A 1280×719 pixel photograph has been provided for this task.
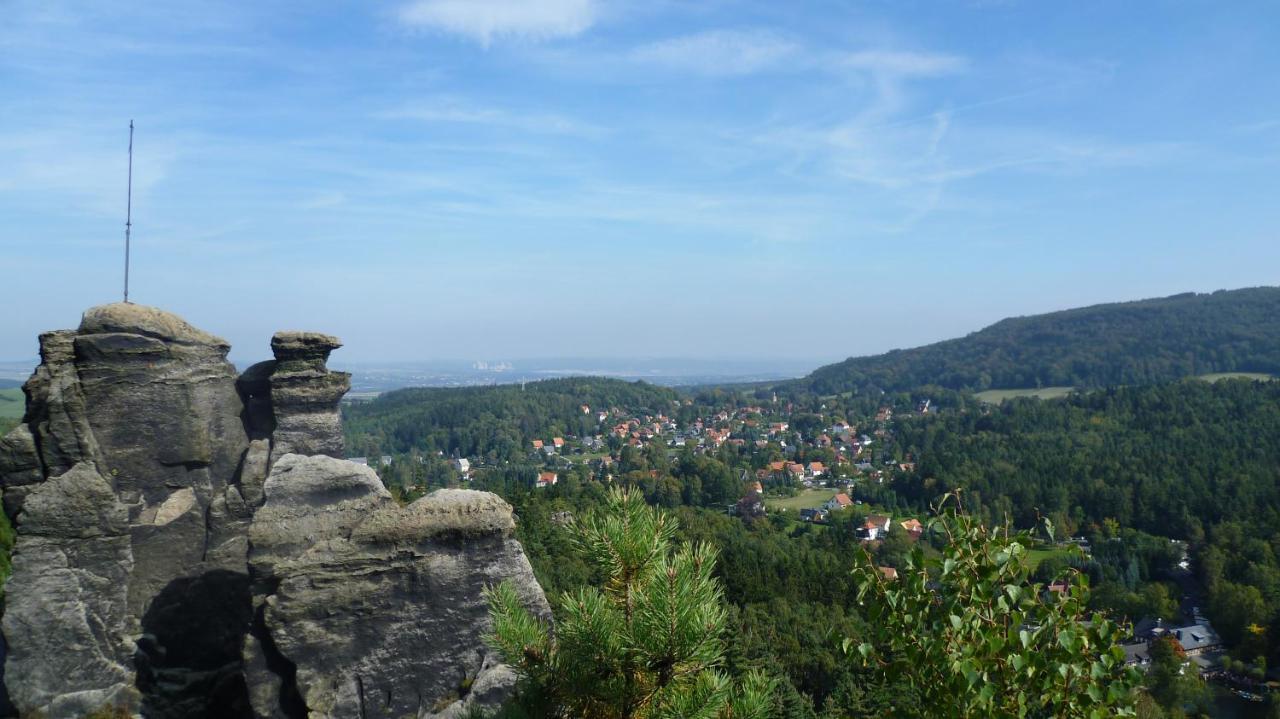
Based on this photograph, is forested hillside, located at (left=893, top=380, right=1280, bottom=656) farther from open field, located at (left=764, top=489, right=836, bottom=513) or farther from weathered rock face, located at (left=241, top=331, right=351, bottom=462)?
weathered rock face, located at (left=241, top=331, right=351, bottom=462)

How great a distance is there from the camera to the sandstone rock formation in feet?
35.4

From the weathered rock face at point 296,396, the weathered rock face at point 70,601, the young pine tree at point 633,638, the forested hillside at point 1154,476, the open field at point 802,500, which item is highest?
the weathered rock face at point 296,396

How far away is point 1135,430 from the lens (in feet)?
281

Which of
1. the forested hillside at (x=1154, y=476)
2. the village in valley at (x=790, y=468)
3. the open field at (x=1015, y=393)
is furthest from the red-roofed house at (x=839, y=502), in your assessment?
the open field at (x=1015, y=393)

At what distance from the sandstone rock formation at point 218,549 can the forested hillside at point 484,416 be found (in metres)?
89.6

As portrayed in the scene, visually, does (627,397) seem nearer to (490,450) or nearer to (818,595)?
(490,450)

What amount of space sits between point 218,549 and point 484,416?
107112mm

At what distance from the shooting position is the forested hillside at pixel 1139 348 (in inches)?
5704

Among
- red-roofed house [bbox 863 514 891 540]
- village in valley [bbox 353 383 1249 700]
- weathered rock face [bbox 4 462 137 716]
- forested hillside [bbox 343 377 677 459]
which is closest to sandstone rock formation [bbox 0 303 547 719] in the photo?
weathered rock face [bbox 4 462 137 716]

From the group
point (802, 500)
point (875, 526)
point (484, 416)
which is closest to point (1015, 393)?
point (802, 500)

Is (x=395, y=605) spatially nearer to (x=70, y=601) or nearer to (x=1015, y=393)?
(x=70, y=601)

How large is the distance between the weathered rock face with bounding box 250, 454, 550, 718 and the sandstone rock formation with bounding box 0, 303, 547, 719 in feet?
0.09

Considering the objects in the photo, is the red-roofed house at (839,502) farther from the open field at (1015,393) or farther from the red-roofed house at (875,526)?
the open field at (1015,393)

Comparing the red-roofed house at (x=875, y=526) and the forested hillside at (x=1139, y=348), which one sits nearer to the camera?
the red-roofed house at (x=875, y=526)
